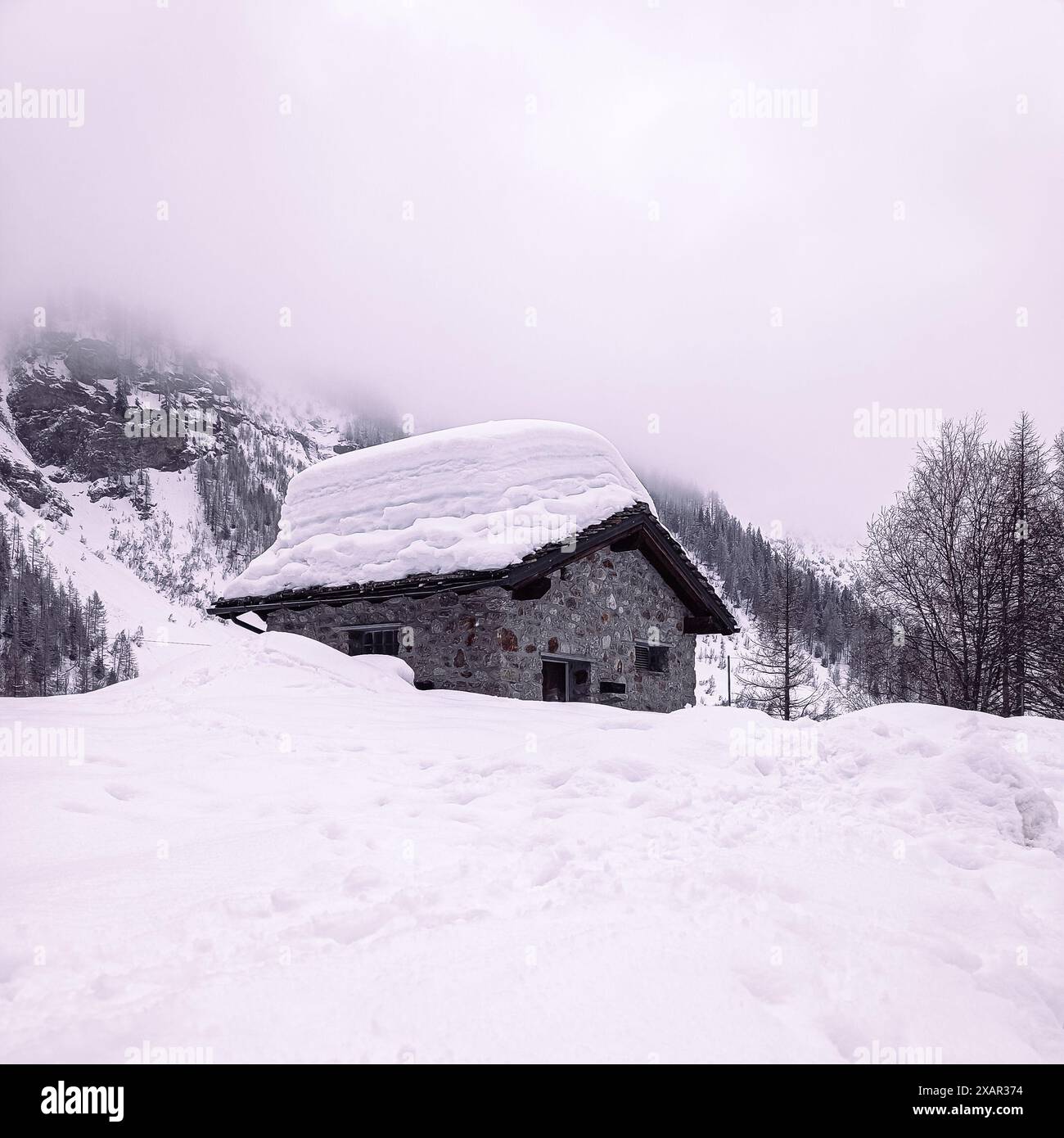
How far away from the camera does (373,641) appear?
1184cm

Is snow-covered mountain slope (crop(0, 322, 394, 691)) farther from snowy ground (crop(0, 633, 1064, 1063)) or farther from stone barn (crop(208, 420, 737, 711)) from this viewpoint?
snowy ground (crop(0, 633, 1064, 1063))

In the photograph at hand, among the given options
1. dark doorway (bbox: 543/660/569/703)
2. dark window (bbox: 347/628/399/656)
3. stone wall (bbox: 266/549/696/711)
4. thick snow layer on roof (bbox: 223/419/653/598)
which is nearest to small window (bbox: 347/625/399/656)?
dark window (bbox: 347/628/399/656)

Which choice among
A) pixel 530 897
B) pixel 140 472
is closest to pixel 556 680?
pixel 530 897

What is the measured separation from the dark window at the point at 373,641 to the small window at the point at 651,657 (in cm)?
418

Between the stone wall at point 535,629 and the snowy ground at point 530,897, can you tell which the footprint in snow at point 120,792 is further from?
the stone wall at point 535,629

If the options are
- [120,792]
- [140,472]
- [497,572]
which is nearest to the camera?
[120,792]

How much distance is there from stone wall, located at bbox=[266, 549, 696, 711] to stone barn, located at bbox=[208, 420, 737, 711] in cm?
2

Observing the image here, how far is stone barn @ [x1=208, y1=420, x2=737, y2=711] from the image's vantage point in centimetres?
1039


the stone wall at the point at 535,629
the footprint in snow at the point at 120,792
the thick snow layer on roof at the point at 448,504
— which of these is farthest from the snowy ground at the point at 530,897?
the thick snow layer on roof at the point at 448,504

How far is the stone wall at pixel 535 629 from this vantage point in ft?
33.9

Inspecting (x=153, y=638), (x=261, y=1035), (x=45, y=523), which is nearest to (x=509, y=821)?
(x=261, y=1035)

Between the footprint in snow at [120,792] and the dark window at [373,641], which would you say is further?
the dark window at [373,641]

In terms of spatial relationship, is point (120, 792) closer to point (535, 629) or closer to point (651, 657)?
point (535, 629)
